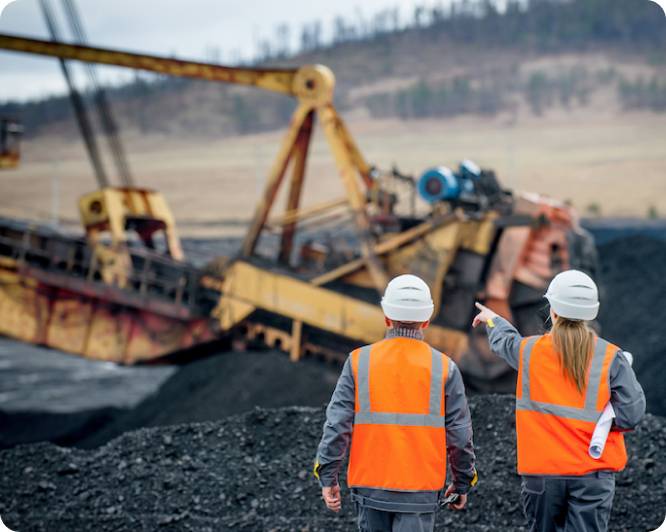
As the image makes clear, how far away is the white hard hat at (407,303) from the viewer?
2.98 metres

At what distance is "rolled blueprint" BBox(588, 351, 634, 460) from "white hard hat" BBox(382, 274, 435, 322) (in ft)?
2.56

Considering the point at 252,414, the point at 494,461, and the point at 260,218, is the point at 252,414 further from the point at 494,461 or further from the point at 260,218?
the point at 260,218

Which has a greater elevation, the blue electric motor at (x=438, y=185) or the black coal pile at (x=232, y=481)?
the blue electric motor at (x=438, y=185)

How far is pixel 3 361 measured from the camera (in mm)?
17984

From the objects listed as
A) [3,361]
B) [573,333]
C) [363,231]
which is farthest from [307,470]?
[3,361]

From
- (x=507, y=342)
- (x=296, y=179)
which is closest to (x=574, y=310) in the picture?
(x=507, y=342)

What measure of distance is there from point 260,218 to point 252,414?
10.1 feet

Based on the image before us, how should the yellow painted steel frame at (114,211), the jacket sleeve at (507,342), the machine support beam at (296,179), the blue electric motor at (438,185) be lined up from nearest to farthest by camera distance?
the jacket sleeve at (507,342) < the blue electric motor at (438,185) < the machine support beam at (296,179) < the yellow painted steel frame at (114,211)

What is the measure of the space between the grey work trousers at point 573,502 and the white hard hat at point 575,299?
615 millimetres

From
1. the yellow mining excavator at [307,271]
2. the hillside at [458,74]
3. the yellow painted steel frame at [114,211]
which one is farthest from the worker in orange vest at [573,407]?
the hillside at [458,74]

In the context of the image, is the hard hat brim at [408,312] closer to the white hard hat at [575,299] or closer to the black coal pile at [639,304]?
the white hard hat at [575,299]

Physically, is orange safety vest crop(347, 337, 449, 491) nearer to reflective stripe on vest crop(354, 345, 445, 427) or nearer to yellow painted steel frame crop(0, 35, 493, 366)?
reflective stripe on vest crop(354, 345, 445, 427)

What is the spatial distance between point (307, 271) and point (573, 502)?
18.5ft

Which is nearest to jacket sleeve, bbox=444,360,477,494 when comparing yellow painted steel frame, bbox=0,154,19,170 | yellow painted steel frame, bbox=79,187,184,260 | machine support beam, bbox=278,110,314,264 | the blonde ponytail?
the blonde ponytail
